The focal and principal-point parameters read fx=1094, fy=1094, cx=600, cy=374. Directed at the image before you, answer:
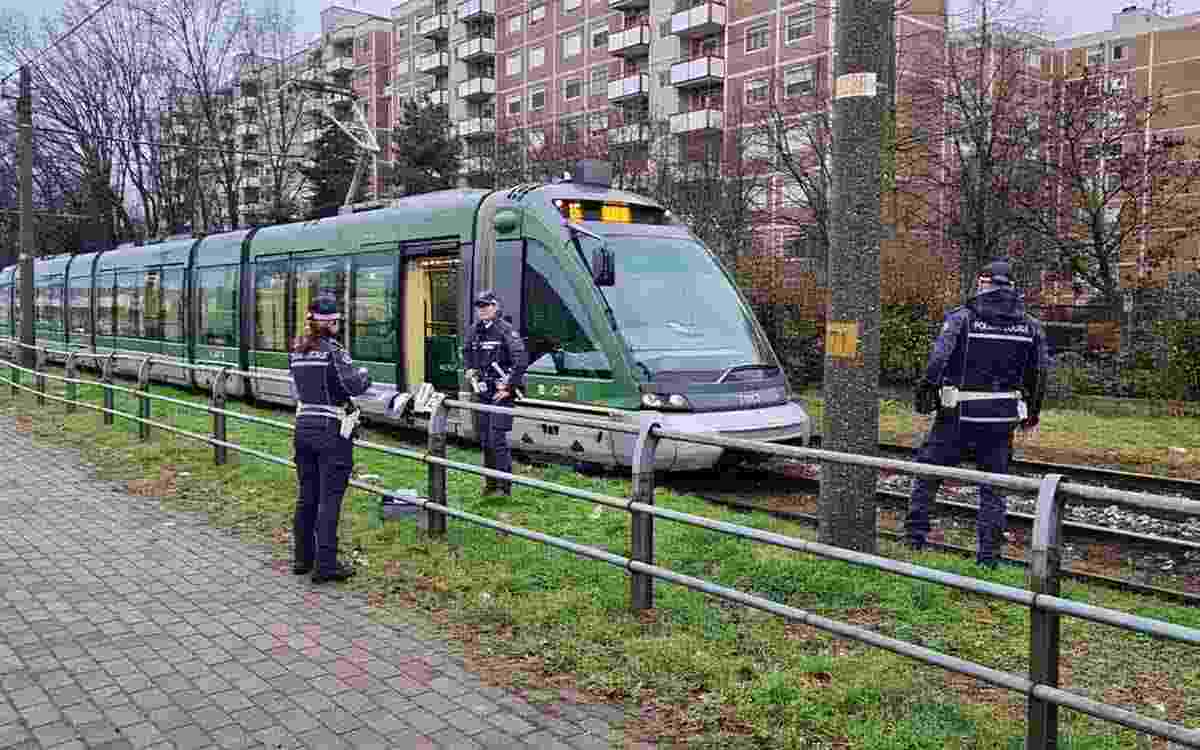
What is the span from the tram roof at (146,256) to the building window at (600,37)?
37.5 m

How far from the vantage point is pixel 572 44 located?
195ft

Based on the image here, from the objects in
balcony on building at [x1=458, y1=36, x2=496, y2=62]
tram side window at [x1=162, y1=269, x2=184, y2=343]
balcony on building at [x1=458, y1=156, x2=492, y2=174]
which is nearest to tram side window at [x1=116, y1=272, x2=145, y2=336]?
tram side window at [x1=162, y1=269, x2=184, y2=343]

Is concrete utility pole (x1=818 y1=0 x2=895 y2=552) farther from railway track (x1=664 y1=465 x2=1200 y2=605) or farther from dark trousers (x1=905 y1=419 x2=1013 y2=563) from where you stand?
dark trousers (x1=905 y1=419 x2=1013 y2=563)

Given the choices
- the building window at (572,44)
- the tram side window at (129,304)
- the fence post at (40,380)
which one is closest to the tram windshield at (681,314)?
the fence post at (40,380)

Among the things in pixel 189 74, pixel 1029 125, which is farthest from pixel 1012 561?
pixel 189 74

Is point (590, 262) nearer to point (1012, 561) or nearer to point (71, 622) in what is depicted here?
point (1012, 561)

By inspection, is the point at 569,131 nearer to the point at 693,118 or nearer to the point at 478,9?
the point at 693,118

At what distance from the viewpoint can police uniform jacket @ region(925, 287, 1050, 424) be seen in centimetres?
684

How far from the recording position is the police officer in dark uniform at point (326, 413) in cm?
638

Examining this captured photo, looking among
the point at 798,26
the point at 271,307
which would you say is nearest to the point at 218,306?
the point at 271,307

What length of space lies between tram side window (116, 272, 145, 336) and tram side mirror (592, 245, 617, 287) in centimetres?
1452

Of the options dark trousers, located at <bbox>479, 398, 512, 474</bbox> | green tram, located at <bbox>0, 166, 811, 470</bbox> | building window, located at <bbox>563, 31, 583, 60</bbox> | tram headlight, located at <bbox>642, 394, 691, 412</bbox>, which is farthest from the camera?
building window, located at <bbox>563, 31, 583, 60</bbox>

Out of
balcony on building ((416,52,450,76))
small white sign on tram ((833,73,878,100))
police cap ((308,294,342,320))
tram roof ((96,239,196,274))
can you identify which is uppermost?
balcony on building ((416,52,450,76))

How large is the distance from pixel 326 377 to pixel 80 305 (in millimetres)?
22238
